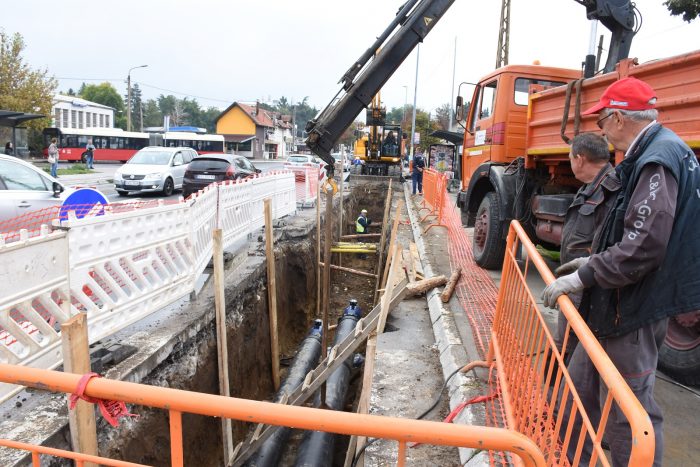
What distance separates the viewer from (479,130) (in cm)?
696

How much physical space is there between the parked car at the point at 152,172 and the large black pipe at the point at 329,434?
10.8 m

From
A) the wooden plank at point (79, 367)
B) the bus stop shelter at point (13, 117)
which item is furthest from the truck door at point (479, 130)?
the bus stop shelter at point (13, 117)

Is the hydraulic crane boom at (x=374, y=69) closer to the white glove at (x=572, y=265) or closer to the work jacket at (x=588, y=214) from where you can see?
the work jacket at (x=588, y=214)

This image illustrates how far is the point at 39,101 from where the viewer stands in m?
27.0

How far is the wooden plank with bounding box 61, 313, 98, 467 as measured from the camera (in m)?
2.53

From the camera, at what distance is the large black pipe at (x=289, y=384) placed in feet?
15.5

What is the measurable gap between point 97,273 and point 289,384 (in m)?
3.09

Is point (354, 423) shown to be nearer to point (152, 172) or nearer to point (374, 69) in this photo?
point (374, 69)

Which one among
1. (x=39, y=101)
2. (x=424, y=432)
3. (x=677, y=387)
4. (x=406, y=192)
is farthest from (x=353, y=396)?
(x=39, y=101)

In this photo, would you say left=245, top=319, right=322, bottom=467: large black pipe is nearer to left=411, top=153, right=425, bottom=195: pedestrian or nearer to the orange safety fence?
the orange safety fence

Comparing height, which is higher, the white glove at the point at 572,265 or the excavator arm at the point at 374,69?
the excavator arm at the point at 374,69

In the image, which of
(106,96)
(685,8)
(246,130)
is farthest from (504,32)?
(106,96)

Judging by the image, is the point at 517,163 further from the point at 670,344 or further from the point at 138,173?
the point at 138,173

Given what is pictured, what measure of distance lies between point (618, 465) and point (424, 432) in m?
1.44
